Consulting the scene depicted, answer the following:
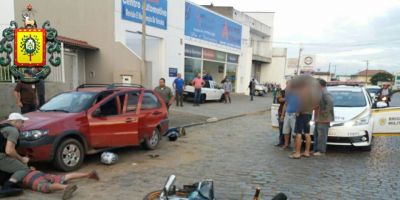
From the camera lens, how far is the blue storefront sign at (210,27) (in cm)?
2203

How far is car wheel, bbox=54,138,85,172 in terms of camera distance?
604 centimetres

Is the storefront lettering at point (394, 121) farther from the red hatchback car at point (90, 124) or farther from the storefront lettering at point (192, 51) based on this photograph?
the storefront lettering at point (192, 51)

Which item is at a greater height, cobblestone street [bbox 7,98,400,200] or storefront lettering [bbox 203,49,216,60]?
storefront lettering [bbox 203,49,216,60]

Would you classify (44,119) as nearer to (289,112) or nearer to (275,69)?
(289,112)

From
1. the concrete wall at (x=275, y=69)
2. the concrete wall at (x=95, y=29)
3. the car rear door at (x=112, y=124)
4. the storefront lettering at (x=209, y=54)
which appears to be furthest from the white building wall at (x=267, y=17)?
the car rear door at (x=112, y=124)

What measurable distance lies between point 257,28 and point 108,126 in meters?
32.5

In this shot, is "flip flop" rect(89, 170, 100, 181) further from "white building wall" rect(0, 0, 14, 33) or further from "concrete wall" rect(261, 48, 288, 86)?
"concrete wall" rect(261, 48, 288, 86)

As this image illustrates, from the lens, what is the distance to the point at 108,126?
6.90 m

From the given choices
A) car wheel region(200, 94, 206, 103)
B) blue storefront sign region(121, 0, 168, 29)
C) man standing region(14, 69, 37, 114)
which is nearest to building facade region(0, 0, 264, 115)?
blue storefront sign region(121, 0, 168, 29)

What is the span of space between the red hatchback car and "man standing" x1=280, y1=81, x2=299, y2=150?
305 centimetres

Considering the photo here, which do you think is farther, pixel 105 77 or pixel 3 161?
pixel 105 77

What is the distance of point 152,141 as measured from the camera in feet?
27.2

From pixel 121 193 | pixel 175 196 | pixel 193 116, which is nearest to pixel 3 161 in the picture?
pixel 121 193

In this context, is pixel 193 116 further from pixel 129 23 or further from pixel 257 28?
pixel 257 28
